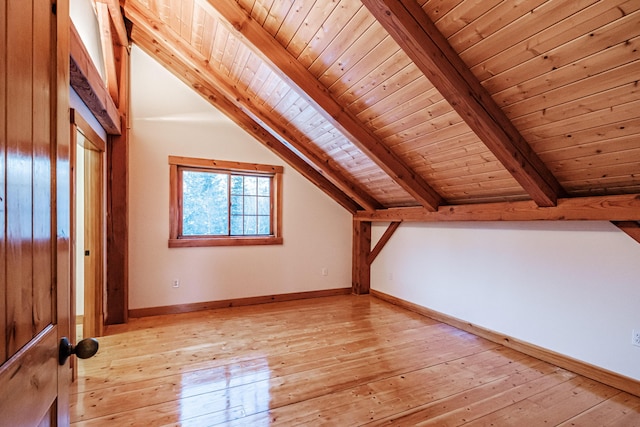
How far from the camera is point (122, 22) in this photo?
3.06 meters

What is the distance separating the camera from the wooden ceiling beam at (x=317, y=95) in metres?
2.30

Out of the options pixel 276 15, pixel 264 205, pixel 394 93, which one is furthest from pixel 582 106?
pixel 264 205

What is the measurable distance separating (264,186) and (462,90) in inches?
124

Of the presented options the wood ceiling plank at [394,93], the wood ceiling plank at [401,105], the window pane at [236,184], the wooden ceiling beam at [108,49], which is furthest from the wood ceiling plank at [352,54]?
the window pane at [236,184]

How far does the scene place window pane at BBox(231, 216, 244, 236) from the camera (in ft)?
14.1

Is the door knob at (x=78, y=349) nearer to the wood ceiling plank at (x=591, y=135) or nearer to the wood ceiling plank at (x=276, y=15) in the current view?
the wood ceiling plank at (x=276, y=15)

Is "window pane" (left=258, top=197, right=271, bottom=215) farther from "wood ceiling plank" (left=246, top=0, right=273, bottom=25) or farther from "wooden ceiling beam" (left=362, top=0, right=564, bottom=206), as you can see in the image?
"wooden ceiling beam" (left=362, top=0, right=564, bottom=206)

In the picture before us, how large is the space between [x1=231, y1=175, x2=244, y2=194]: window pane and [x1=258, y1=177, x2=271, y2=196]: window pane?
28 centimetres

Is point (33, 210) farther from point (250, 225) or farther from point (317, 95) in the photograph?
point (250, 225)

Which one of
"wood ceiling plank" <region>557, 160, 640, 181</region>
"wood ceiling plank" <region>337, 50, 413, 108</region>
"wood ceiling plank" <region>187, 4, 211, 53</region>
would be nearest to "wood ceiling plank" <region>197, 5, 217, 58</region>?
"wood ceiling plank" <region>187, 4, 211, 53</region>

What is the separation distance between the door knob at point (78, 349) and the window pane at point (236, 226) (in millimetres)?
3497

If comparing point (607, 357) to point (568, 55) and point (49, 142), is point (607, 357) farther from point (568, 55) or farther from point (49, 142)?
point (49, 142)

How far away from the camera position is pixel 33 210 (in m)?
0.64

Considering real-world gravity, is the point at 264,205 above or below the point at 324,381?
above
